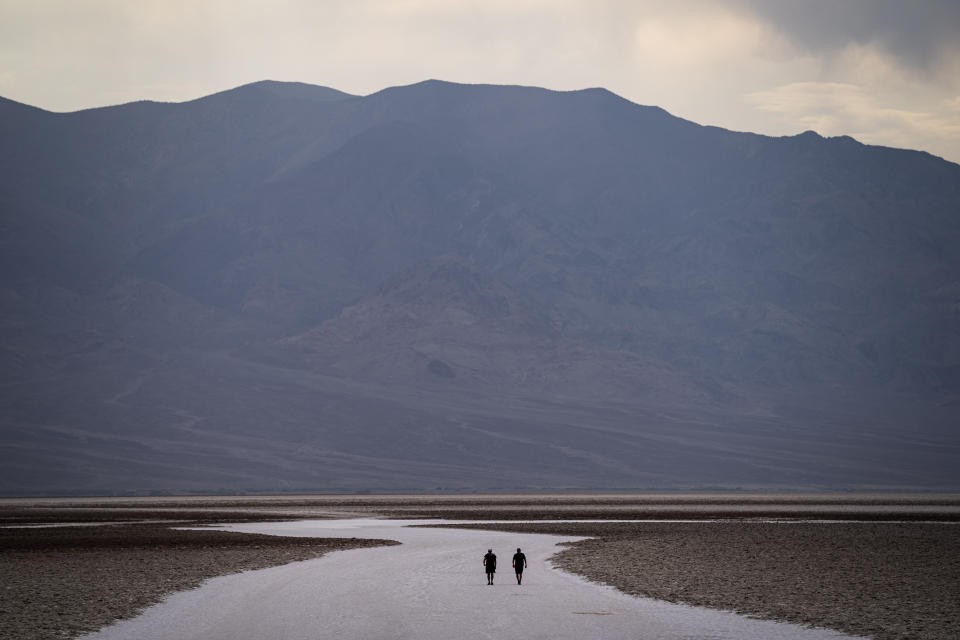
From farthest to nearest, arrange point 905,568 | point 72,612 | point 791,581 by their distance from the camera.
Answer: point 905,568
point 791,581
point 72,612

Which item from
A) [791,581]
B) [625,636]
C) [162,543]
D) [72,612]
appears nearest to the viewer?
[625,636]

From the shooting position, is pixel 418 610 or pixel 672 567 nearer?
pixel 418 610

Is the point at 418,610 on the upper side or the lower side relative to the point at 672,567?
lower

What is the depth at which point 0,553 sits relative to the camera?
52.0 meters

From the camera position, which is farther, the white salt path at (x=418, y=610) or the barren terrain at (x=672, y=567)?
the barren terrain at (x=672, y=567)

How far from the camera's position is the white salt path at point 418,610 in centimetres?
2797

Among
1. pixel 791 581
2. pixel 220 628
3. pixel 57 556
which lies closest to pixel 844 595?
pixel 791 581

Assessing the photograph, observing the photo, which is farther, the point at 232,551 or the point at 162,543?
the point at 162,543

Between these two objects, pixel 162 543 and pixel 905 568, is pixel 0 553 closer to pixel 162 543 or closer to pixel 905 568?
pixel 162 543

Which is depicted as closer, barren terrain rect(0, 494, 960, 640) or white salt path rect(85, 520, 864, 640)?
white salt path rect(85, 520, 864, 640)

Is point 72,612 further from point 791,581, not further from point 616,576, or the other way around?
point 791,581

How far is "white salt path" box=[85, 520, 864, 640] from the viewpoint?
28.0 m

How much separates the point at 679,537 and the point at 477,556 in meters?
14.7

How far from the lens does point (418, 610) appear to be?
32.0 meters
